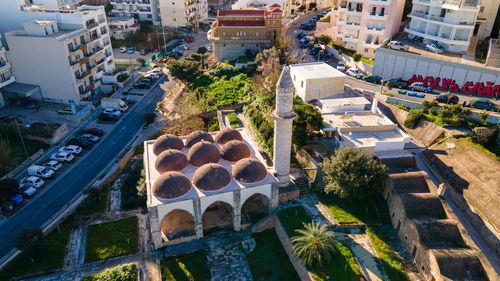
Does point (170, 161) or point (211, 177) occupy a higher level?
point (170, 161)

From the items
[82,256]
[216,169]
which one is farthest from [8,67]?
[216,169]

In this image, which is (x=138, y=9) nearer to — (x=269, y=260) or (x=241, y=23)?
(x=241, y=23)

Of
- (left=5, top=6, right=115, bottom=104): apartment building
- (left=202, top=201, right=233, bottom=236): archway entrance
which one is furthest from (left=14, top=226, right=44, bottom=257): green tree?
(left=5, top=6, right=115, bottom=104): apartment building

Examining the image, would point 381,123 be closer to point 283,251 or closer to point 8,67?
point 283,251

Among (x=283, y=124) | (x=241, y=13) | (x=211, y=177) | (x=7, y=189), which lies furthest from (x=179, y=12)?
(x=211, y=177)

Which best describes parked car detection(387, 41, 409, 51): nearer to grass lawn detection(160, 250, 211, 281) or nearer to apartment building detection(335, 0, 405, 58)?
apartment building detection(335, 0, 405, 58)

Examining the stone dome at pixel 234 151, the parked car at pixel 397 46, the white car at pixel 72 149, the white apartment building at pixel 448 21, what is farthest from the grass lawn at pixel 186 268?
the white apartment building at pixel 448 21
